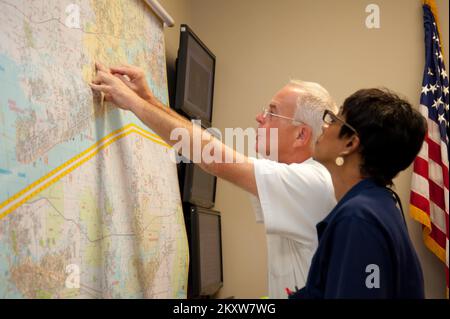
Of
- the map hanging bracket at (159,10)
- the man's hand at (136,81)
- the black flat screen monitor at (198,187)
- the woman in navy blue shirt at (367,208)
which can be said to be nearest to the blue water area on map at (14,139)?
the man's hand at (136,81)

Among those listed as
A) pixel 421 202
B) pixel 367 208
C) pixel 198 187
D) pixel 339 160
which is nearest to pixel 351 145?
pixel 339 160

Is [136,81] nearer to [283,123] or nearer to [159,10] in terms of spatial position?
[283,123]

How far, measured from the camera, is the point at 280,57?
10.8 ft

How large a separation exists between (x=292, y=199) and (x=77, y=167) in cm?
61

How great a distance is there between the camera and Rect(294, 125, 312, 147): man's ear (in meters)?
1.77

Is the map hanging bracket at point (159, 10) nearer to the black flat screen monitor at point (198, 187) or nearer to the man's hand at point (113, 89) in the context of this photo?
the man's hand at point (113, 89)

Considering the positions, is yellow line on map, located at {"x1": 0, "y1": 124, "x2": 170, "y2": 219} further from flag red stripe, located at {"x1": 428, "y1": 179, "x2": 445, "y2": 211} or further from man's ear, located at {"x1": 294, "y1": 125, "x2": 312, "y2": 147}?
flag red stripe, located at {"x1": 428, "y1": 179, "x2": 445, "y2": 211}

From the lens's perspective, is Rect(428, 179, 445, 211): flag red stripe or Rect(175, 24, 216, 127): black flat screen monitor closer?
Rect(175, 24, 216, 127): black flat screen monitor

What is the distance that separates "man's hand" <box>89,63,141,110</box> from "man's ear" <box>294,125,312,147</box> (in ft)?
1.84

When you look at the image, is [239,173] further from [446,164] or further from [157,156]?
[446,164]

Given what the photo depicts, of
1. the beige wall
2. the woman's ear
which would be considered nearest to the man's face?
the woman's ear

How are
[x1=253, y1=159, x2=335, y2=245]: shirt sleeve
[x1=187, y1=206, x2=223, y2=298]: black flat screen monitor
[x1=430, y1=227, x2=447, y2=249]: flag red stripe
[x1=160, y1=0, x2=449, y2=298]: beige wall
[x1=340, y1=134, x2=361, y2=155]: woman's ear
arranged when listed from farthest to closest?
[x1=160, y1=0, x2=449, y2=298]: beige wall → [x1=430, y1=227, x2=447, y2=249]: flag red stripe → [x1=187, y1=206, x2=223, y2=298]: black flat screen monitor → [x1=253, y1=159, x2=335, y2=245]: shirt sleeve → [x1=340, y1=134, x2=361, y2=155]: woman's ear

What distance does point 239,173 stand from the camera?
1.50 m
